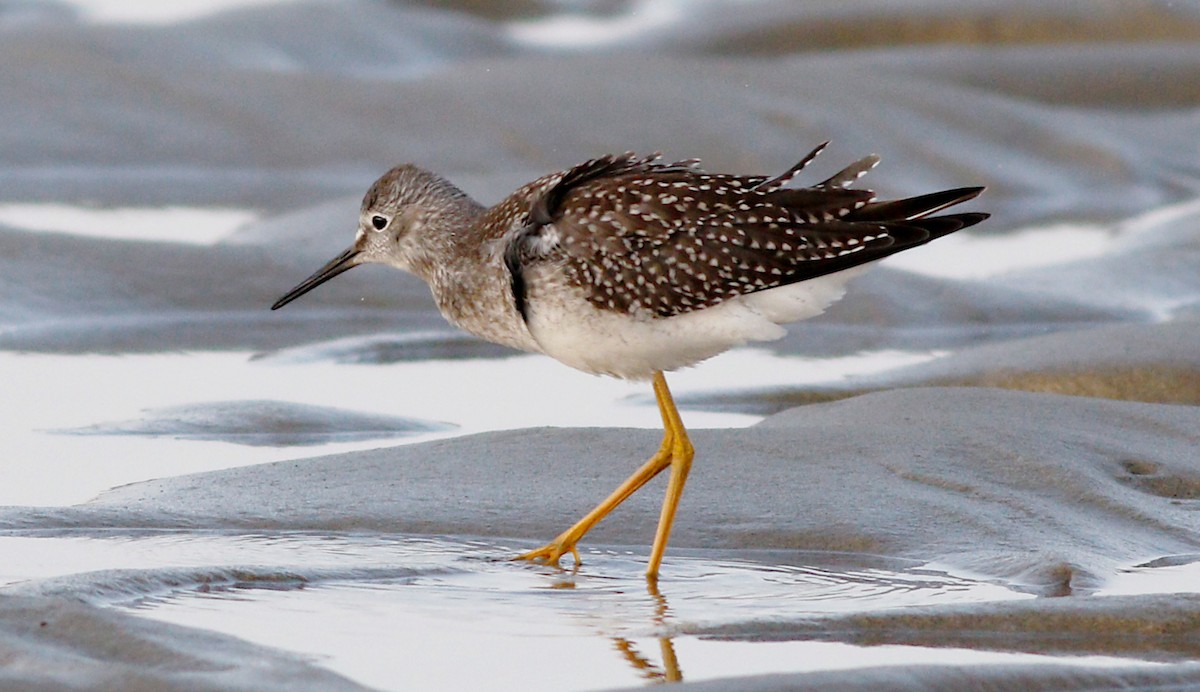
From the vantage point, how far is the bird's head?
7.14 meters

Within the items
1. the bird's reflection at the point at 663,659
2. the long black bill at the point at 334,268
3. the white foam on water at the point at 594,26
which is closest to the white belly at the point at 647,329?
the bird's reflection at the point at 663,659

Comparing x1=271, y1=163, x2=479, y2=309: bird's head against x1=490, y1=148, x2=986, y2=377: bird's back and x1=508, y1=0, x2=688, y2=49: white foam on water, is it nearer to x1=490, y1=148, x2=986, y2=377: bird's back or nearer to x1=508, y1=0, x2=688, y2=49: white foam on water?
x1=490, y1=148, x2=986, y2=377: bird's back

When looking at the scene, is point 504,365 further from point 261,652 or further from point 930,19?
point 930,19

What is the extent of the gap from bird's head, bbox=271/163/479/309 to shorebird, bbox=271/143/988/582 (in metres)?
0.49

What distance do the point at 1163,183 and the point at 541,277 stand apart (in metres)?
10.4

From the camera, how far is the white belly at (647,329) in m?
6.31

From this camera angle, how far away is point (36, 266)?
1034 cm

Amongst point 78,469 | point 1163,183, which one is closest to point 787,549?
point 78,469

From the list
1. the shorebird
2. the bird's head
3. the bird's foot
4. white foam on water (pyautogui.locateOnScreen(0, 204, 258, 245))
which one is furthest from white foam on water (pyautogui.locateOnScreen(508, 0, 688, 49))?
the bird's foot

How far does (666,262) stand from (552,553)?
1066mm

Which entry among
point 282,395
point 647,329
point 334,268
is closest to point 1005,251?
point 282,395

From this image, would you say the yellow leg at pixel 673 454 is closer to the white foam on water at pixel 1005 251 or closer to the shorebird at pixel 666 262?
the shorebird at pixel 666 262

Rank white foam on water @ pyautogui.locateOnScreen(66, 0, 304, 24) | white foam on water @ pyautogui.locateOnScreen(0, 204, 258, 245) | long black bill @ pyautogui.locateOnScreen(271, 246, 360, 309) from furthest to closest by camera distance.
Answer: white foam on water @ pyautogui.locateOnScreen(66, 0, 304, 24), white foam on water @ pyautogui.locateOnScreen(0, 204, 258, 245), long black bill @ pyautogui.locateOnScreen(271, 246, 360, 309)

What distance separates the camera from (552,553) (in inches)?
242
